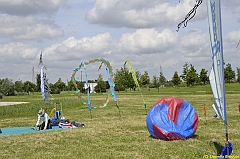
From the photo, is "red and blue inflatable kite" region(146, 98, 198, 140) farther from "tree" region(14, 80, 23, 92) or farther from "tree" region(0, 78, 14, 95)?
"tree" region(14, 80, 23, 92)

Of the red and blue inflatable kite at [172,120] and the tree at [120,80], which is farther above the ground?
the tree at [120,80]

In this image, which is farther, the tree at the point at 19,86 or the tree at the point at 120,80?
the tree at the point at 19,86

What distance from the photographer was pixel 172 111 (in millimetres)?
11352

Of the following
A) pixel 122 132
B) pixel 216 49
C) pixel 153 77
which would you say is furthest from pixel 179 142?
pixel 153 77

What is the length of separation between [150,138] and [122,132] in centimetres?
207

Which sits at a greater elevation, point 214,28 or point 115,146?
point 214,28

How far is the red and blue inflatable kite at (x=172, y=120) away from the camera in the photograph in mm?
11251

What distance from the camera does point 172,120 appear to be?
36.9 ft

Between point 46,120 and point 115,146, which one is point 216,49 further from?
point 46,120

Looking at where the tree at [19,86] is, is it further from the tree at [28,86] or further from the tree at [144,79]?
the tree at [144,79]

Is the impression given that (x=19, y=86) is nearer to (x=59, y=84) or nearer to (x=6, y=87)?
(x=6, y=87)

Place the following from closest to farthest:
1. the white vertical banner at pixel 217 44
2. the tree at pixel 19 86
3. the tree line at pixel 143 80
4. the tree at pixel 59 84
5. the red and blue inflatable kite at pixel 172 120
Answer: the white vertical banner at pixel 217 44 < the red and blue inflatable kite at pixel 172 120 < the tree line at pixel 143 80 < the tree at pixel 59 84 < the tree at pixel 19 86

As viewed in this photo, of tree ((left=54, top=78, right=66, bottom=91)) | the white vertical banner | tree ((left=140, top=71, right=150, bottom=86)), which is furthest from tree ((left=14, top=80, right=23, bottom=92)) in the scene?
the white vertical banner

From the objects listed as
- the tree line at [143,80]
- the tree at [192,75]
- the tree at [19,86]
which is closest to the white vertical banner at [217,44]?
the tree line at [143,80]
